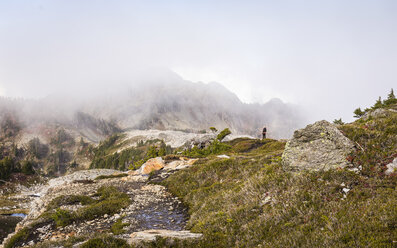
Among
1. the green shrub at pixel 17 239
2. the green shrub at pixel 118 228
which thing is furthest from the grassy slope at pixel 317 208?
the green shrub at pixel 17 239

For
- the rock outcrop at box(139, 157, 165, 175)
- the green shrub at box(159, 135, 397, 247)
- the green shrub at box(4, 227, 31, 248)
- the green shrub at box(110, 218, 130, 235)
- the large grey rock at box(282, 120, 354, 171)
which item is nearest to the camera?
the green shrub at box(159, 135, 397, 247)

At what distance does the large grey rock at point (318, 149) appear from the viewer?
36.6ft

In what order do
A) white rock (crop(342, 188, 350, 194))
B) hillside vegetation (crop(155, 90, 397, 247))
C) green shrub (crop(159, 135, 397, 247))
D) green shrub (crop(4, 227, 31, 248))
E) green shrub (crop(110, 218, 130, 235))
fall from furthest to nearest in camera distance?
green shrub (crop(4, 227, 31, 248)), green shrub (crop(110, 218, 130, 235)), white rock (crop(342, 188, 350, 194)), hillside vegetation (crop(155, 90, 397, 247)), green shrub (crop(159, 135, 397, 247))

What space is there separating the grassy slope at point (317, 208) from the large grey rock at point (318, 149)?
24.3 inches

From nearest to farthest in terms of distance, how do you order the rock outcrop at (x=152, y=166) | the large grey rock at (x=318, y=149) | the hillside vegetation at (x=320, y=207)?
the hillside vegetation at (x=320, y=207)
the large grey rock at (x=318, y=149)
the rock outcrop at (x=152, y=166)

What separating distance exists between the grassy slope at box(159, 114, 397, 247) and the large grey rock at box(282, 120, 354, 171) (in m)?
0.62

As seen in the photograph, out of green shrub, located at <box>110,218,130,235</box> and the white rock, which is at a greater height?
the white rock

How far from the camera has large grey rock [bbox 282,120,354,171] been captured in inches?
439

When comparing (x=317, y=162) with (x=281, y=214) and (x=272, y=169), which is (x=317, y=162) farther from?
(x=281, y=214)

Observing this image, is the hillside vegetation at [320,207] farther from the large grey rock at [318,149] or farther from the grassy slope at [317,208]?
the large grey rock at [318,149]

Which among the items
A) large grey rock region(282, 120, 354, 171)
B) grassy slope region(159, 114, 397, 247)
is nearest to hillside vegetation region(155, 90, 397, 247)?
grassy slope region(159, 114, 397, 247)

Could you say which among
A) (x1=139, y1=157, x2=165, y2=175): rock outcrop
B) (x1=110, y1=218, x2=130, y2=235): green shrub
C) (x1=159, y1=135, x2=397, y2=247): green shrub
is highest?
(x1=159, y1=135, x2=397, y2=247): green shrub

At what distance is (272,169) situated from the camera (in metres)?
13.9

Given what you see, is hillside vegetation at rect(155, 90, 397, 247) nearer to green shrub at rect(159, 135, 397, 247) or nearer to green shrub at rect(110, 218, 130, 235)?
green shrub at rect(159, 135, 397, 247)
